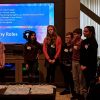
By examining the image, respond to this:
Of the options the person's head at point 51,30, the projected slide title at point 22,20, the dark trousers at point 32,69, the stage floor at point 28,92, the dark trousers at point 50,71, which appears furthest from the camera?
the projected slide title at point 22,20

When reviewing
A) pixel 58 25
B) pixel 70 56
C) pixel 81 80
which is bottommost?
pixel 81 80

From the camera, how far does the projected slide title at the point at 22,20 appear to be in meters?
7.85

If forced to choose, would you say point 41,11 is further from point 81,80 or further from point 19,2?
point 81,80

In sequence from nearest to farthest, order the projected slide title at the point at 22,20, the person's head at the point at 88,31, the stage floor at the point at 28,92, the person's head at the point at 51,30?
the stage floor at the point at 28,92, the person's head at the point at 88,31, the person's head at the point at 51,30, the projected slide title at the point at 22,20

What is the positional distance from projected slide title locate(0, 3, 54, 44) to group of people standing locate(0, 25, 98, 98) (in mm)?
589

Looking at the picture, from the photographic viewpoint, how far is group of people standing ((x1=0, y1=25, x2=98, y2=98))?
5867 mm

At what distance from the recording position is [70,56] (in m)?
6.79

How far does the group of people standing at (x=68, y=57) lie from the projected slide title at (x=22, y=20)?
0.59 m

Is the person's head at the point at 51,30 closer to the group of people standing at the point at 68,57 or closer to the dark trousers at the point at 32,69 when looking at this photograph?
the group of people standing at the point at 68,57

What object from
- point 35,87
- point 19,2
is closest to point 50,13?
point 19,2

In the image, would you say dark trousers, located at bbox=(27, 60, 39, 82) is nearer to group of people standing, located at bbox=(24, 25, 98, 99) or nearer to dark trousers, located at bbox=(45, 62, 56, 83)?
group of people standing, located at bbox=(24, 25, 98, 99)

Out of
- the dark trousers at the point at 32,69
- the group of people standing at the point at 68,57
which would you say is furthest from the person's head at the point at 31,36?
the dark trousers at the point at 32,69

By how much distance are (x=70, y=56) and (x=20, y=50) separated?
5.14ft

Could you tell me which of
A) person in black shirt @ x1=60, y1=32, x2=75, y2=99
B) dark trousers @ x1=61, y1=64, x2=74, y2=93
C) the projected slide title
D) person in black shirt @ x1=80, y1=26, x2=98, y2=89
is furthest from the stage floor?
the projected slide title
